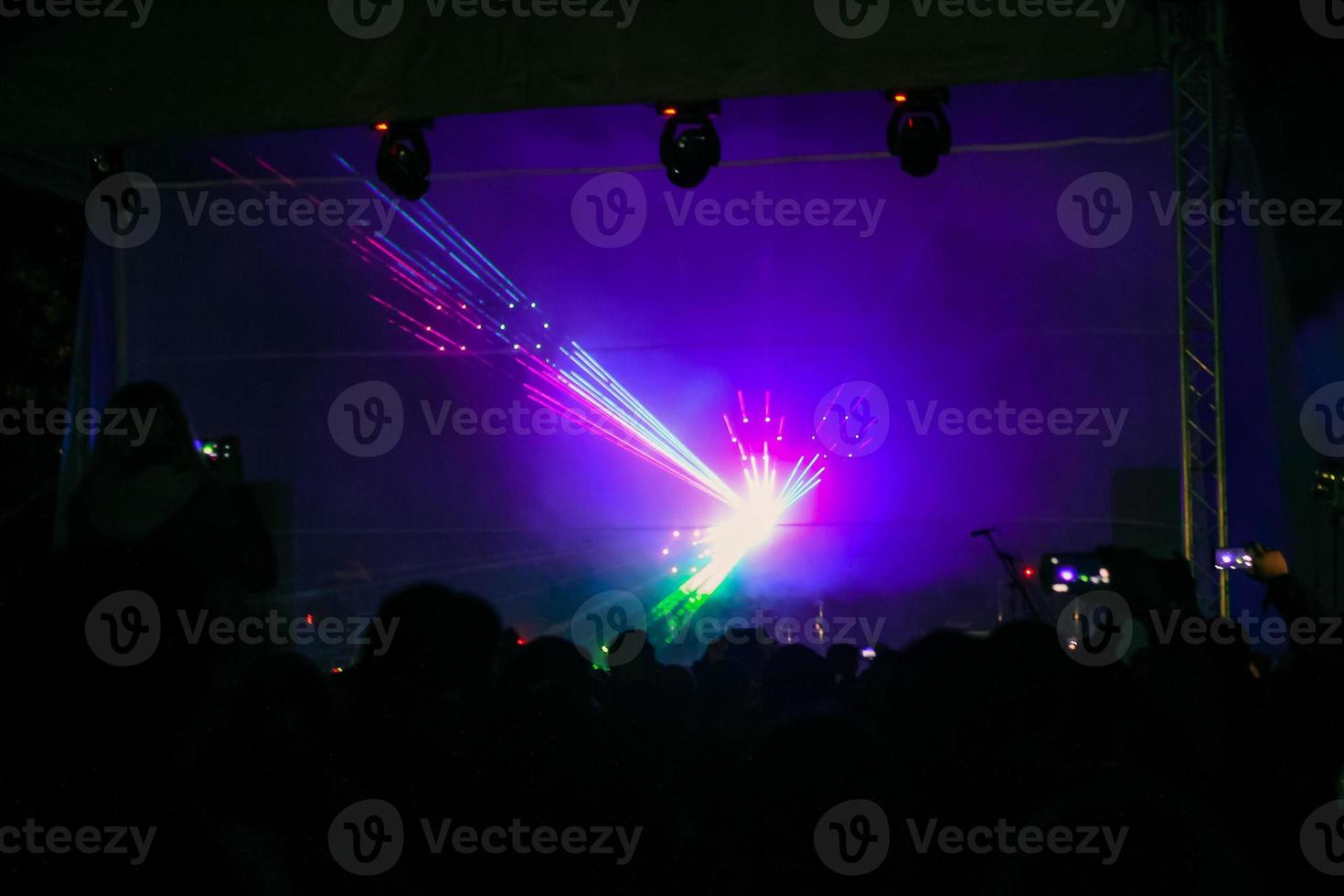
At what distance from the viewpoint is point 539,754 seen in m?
2.49

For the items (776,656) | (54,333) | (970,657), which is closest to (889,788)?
(970,657)

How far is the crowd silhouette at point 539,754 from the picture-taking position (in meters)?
1.73

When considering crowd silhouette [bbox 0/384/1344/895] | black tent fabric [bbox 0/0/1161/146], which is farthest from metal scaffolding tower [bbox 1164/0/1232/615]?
crowd silhouette [bbox 0/384/1344/895]

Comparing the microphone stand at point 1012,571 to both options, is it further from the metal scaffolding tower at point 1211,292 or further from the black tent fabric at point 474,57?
the black tent fabric at point 474,57

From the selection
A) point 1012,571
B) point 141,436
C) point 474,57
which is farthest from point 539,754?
point 1012,571

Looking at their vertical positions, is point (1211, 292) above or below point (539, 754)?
above

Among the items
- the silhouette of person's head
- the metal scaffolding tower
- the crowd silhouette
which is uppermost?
the metal scaffolding tower

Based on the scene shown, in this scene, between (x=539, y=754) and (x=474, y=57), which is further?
(x=474, y=57)

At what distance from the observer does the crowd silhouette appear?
1.73 m

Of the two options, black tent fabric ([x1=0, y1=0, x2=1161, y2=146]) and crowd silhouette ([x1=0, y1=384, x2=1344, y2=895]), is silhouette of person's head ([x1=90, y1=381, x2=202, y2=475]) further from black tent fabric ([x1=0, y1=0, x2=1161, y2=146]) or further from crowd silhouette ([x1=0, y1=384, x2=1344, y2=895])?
black tent fabric ([x1=0, y1=0, x2=1161, y2=146])

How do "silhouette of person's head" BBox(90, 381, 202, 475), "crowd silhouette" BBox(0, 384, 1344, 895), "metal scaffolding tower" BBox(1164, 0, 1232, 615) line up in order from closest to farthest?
"crowd silhouette" BBox(0, 384, 1344, 895) < "silhouette of person's head" BBox(90, 381, 202, 475) < "metal scaffolding tower" BBox(1164, 0, 1232, 615)

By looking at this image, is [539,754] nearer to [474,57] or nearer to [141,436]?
[141,436]

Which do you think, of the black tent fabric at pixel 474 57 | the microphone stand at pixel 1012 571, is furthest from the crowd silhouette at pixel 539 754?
the microphone stand at pixel 1012 571

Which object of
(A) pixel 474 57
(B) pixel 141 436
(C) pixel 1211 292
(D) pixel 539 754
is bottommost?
(D) pixel 539 754
